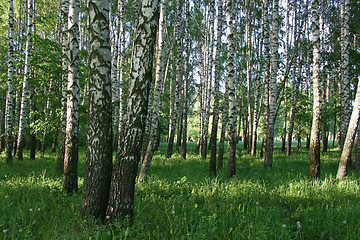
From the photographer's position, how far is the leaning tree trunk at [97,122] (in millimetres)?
3445

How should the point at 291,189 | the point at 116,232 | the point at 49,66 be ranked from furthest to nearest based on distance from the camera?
the point at 49,66 < the point at 291,189 < the point at 116,232

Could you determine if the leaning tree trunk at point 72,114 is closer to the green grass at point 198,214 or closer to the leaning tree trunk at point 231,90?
the green grass at point 198,214

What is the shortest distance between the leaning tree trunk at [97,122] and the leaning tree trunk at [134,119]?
0.80 ft

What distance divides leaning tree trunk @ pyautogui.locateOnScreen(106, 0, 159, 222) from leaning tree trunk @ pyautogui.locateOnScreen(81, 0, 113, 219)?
24 centimetres

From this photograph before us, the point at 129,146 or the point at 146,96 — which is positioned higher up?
the point at 146,96

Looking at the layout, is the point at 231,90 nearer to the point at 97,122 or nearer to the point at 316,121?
the point at 316,121

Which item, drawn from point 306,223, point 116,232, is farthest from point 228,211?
point 116,232

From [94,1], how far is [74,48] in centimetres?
229

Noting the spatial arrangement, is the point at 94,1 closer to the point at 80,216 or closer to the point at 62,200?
the point at 80,216

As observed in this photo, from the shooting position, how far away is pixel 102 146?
11.4 ft

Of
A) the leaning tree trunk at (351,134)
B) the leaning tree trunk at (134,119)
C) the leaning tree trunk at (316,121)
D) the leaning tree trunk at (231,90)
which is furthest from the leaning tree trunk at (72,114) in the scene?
the leaning tree trunk at (351,134)

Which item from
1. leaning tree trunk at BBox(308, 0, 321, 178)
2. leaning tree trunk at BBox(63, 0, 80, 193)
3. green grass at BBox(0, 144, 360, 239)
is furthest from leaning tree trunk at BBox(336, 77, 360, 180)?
leaning tree trunk at BBox(63, 0, 80, 193)

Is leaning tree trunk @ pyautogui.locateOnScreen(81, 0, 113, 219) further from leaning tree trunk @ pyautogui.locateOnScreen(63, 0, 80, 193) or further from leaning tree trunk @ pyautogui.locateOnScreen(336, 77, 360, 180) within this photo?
leaning tree trunk @ pyautogui.locateOnScreen(336, 77, 360, 180)

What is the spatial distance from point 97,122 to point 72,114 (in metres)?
2.07
